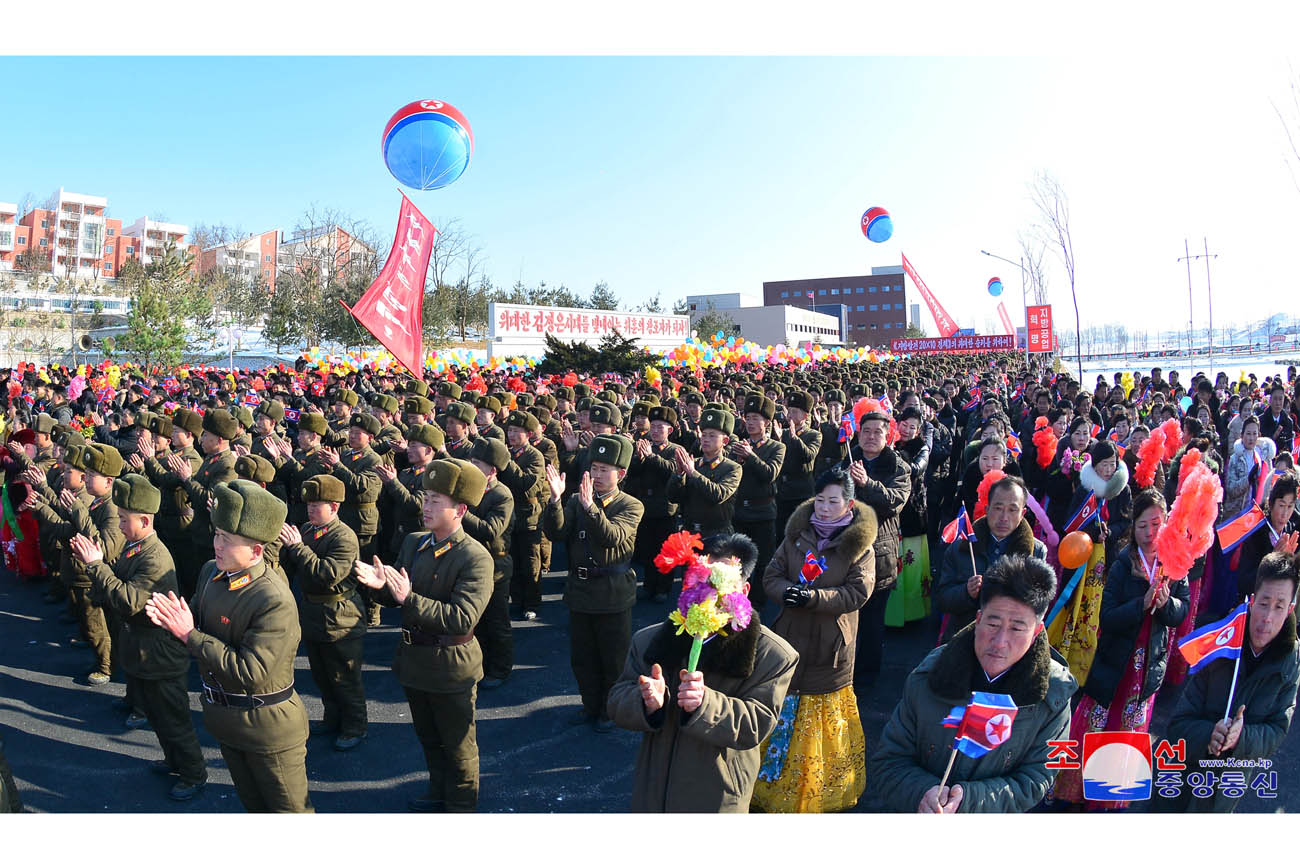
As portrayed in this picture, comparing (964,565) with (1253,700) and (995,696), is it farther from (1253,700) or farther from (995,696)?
(995,696)

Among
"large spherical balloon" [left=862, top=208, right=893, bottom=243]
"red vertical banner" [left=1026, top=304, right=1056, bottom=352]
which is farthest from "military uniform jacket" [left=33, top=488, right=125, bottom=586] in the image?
"red vertical banner" [left=1026, top=304, right=1056, bottom=352]

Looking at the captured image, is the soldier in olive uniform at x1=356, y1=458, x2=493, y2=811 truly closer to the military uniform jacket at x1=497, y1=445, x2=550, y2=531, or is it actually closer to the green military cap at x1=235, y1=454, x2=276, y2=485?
the green military cap at x1=235, y1=454, x2=276, y2=485

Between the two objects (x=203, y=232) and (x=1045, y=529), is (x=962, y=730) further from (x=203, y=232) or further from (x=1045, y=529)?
(x=203, y=232)

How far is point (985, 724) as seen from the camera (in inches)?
94.8

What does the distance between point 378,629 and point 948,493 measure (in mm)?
6438

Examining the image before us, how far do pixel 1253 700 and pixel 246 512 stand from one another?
13.8 feet

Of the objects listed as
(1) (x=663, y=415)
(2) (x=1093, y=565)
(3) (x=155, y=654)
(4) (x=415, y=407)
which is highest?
(4) (x=415, y=407)

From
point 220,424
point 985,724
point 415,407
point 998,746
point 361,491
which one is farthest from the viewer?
point 415,407

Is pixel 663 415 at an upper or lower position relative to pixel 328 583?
upper

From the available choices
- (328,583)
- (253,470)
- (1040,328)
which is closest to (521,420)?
(253,470)

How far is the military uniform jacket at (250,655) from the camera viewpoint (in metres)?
3.29

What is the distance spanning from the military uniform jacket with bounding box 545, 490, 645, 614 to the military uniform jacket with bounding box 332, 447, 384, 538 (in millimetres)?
2243

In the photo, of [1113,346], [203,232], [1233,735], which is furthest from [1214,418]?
[1113,346]

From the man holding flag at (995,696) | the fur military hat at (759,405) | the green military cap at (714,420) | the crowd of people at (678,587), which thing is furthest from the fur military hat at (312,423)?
the man holding flag at (995,696)
